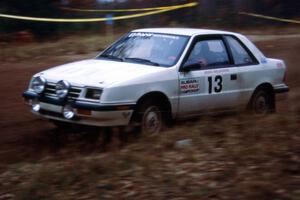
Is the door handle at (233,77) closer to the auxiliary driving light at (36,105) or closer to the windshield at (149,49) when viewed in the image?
the windshield at (149,49)

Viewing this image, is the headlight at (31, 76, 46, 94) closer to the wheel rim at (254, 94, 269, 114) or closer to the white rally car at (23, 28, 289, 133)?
the white rally car at (23, 28, 289, 133)

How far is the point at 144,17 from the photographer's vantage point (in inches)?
879

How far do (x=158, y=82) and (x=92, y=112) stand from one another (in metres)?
1.08

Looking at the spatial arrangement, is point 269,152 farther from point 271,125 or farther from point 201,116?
point 201,116

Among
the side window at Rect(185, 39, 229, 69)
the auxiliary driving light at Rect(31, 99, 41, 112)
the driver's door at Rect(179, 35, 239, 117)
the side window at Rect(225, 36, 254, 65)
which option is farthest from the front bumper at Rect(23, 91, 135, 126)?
the side window at Rect(225, 36, 254, 65)

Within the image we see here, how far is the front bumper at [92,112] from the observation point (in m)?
8.04

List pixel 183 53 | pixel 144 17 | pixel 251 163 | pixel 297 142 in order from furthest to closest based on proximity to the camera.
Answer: pixel 144 17
pixel 183 53
pixel 297 142
pixel 251 163

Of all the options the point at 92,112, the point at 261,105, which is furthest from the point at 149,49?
the point at 261,105

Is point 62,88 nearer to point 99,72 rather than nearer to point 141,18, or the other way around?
point 99,72

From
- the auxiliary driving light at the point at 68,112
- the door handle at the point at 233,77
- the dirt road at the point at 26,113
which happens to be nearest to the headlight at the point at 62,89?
the auxiliary driving light at the point at 68,112

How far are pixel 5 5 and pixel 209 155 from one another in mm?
14216

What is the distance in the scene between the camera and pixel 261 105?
10117mm

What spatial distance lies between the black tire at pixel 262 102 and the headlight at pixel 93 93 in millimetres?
2767

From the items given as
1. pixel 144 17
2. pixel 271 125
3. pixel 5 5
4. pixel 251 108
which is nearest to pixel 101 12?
pixel 144 17
